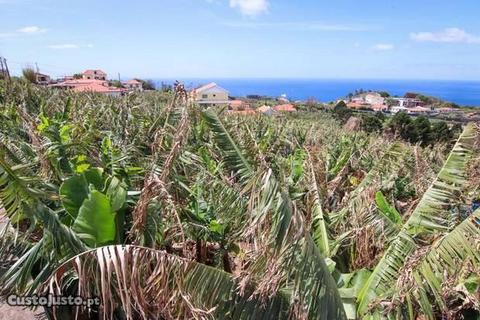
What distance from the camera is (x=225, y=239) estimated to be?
3.89 m

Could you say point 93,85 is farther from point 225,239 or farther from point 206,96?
point 225,239

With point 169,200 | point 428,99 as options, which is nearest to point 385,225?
point 169,200

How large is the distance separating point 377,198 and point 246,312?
2.46m

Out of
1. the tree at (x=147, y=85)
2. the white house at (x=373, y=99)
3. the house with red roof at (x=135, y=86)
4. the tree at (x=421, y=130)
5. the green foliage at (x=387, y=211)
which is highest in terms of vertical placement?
the green foliage at (x=387, y=211)

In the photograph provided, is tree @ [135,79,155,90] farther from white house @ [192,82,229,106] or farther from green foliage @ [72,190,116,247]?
green foliage @ [72,190,116,247]

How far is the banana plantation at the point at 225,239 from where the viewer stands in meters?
2.35

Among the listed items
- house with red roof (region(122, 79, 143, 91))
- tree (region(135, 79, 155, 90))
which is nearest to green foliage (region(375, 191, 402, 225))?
house with red roof (region(122, 79, 143, 91))

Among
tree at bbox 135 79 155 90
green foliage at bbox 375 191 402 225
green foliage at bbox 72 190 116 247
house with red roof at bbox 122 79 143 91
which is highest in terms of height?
green foliage at bbox 72 190 116 247

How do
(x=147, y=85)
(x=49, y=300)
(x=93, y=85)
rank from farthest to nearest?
1. (x=147, y=85)
2. (x=93, y=85)
3. (x=49, y=300)

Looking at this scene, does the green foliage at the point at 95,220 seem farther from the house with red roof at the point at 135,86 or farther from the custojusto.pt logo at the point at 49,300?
the house with red roof at the point at 135,86

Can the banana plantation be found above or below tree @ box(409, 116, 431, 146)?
above

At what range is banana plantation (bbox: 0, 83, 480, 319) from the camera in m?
2.35

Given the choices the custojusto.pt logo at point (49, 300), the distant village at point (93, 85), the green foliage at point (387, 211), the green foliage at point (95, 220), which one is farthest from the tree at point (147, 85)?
the custojusto.pt logo at point (49, 300)

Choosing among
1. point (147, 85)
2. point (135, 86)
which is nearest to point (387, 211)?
point (135, 86)
